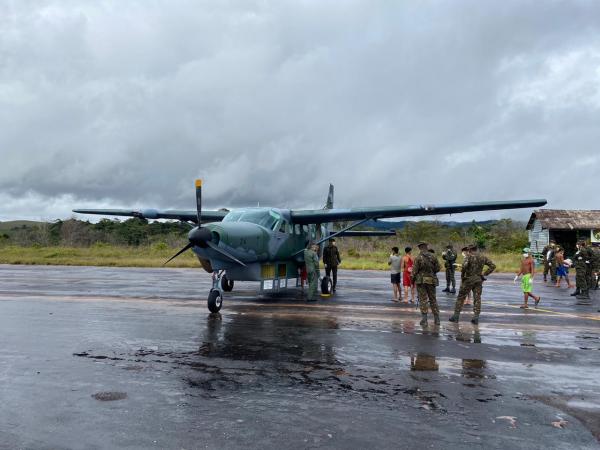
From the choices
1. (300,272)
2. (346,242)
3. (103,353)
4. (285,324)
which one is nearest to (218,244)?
Result: (285,324)

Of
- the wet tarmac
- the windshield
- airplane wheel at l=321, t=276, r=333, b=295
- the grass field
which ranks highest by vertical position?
the windshield

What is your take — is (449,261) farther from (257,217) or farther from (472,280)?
(257,217)

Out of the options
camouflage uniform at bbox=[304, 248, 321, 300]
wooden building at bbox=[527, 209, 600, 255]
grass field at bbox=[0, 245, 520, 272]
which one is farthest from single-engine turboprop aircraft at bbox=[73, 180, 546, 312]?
wooden building at bbox=[527, 209, 600, 255]

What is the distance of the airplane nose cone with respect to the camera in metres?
11.4

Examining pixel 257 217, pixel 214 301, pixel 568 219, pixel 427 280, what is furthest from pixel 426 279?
pixel 568 219

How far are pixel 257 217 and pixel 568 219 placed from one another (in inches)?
1257

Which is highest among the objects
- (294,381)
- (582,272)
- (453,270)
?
(453,270)

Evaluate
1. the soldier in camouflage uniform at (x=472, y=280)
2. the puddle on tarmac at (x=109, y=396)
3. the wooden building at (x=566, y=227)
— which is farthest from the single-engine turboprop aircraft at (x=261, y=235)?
the wooden building at (x=566, y=227)

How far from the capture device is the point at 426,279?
10.4 m

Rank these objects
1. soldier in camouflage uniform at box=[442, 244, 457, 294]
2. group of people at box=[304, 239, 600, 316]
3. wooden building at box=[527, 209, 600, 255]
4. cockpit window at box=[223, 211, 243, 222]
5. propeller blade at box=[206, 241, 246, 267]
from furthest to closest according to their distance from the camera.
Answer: wooden building at box=[527, 209, 600, 255]
soldier in camouflage uniform at box=[442, 244, 457, 294]
cockpit window at box=[223, 211, 243, 222]
propeller blade at box=[206, 241, 246, 267]
group of people at box=[304, 239, 600, 316]

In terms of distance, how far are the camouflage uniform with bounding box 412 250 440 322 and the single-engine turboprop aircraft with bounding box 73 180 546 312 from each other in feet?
15.0

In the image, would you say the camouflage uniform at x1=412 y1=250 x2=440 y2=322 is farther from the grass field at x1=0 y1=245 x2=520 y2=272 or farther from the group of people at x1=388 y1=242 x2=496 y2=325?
the grass field at x1=0 y1=245 x2=520 y2=272

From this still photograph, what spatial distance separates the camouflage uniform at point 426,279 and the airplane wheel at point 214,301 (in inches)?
177

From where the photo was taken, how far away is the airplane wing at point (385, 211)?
16684mm
